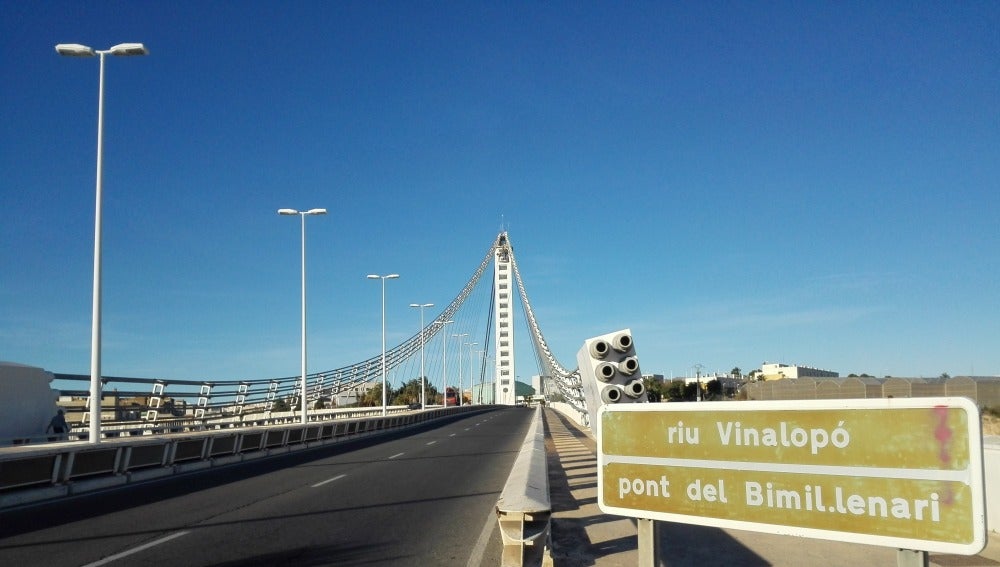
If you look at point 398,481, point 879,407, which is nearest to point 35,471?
point 398,481

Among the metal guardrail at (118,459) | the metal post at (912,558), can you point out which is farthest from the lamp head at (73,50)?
the metal post at (912,558)

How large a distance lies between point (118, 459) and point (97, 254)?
568 cm

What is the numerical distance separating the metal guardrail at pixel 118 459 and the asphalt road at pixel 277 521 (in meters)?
0.84

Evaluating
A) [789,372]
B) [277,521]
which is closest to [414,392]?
[789,372]

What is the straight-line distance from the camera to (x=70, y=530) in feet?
37.0

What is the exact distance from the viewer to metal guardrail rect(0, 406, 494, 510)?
15.0 meters

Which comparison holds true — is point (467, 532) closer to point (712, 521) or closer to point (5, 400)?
point (712, 521)

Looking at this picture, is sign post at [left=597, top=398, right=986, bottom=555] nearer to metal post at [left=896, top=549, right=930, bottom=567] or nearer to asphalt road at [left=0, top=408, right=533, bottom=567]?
metal post at [left=896, top=549, right=930, bottom=567]

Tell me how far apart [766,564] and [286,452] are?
23063 mm

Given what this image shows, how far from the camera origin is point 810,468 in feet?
16.3

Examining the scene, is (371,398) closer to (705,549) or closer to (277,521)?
(277,521)

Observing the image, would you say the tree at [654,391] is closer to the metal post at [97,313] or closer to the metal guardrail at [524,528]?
the metal post at [97,313]

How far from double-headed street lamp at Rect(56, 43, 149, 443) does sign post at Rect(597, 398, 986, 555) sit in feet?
57.5

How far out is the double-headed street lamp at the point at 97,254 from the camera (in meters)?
19.9
